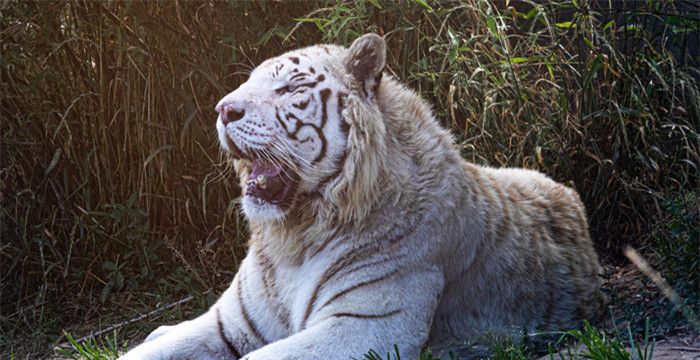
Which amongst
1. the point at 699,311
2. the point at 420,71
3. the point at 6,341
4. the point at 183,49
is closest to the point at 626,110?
the point at 420,71

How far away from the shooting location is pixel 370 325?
3.80m

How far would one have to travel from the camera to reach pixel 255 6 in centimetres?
575

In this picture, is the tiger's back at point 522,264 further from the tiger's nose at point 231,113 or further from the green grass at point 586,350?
the tiger's nose at point 231,113

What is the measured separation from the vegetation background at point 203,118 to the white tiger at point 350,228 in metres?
1.11

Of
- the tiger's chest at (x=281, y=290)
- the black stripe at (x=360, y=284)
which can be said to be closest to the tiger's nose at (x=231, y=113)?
the tiger's chest at (x=281, y=290)

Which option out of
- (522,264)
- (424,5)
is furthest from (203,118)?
(522,264)

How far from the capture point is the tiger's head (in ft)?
13.0

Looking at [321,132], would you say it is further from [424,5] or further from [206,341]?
[424,5]

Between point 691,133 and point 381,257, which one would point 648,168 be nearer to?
point 691,133

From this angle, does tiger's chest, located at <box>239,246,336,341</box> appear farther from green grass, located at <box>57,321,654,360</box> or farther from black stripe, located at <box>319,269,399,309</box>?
green grass, located at <box>57,321,654,360</box>

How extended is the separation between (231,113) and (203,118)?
6.59ft

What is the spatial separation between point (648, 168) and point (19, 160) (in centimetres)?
350

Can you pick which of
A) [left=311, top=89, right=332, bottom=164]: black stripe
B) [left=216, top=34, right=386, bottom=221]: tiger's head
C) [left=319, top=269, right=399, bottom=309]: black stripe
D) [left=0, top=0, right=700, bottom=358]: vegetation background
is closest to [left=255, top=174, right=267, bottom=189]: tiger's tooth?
[left=216, top=34, right=386, bottom=221]: tiger's head

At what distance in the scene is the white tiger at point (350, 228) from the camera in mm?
3900
